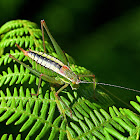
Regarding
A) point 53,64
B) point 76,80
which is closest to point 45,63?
point 53,64

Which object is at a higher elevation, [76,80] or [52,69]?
[52,69]

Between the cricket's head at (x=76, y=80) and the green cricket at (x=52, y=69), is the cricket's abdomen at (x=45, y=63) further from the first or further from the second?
the cricket's head at (x=76, y=80)

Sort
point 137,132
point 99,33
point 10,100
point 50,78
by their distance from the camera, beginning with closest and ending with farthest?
point 137,132 < point 10,100 < point 50,78 < point 99,33

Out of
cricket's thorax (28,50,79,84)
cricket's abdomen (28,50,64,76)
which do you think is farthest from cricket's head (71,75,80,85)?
cricket's abdomen (28,50,64,76)

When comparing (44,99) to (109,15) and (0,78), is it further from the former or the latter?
(109,15)

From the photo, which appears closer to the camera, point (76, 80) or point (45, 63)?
point (76, 80)

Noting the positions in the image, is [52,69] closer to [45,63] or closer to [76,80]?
[45,63]

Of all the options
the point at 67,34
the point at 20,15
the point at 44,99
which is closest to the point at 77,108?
the point at 44,99

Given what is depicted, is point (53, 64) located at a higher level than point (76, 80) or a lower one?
higher

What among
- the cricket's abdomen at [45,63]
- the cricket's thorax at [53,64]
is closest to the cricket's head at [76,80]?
the cricket's thorax at [53,64]
